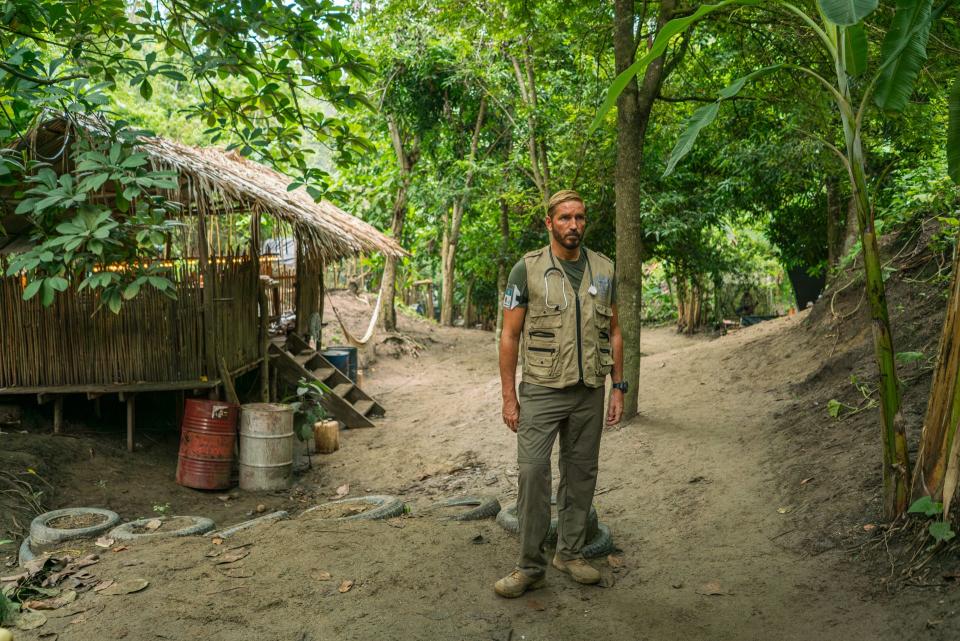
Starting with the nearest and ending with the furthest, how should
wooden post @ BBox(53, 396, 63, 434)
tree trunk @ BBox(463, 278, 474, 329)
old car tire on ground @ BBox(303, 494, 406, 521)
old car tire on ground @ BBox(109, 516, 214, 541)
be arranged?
old car tire on ground @ BBox(109, 516, 214, 541)
old car tire on ground @ BBox(303, 494, 406, 521)
wooden post @ BBox(53, 396, 63, 434)
tree trunk @ BBox(463, 278, 474, 329)

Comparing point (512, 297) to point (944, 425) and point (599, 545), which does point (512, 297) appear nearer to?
point (599, 545)

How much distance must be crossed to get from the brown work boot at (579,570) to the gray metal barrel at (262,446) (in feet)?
13.4

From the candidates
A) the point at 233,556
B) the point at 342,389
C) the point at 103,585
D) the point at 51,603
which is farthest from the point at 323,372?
the point at 51,603

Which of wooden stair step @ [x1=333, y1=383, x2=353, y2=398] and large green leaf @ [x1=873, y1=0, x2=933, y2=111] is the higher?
large green leaf @ [x1=873, y1=0, x2=933, y2=111]

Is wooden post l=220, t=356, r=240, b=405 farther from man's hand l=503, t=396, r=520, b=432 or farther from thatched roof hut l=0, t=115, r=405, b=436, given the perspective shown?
man's hand l=503, t=396, r=520, b=432

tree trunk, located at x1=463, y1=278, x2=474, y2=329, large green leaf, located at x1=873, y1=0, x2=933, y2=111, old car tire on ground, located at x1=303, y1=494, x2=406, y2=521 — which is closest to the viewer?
large green leaf, located at x1=873, y1=0, x2=933, y2=111

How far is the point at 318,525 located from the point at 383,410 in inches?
229

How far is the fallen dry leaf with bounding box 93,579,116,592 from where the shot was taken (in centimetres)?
357

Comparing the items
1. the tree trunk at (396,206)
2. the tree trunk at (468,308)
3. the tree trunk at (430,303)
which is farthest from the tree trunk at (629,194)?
the tree trunk at (430,303)

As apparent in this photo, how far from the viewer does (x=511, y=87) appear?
12.8 m

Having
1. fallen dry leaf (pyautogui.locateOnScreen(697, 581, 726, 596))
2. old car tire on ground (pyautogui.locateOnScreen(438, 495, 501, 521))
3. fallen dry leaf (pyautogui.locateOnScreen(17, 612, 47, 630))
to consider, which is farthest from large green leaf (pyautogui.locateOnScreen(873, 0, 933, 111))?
fallen dry leaf (pyautogui.locateOnScreen(17, 612, 47, 630))

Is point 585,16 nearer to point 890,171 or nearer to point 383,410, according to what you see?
point 890,171

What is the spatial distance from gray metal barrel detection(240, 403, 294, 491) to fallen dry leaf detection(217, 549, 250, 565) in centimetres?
307

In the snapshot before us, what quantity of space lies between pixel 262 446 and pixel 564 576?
419 centimetres
